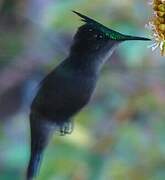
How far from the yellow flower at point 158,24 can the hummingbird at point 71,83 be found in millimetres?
27

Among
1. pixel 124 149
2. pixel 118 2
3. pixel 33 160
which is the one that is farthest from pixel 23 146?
pixel 33 160

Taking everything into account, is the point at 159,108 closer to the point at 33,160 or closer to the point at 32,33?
the point at 32,33

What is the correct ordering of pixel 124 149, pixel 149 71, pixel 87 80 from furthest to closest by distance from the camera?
pixel 124 149, pixel 149 71, pixel 87 80

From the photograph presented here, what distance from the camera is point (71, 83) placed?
55cm

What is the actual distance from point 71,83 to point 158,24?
0.10m

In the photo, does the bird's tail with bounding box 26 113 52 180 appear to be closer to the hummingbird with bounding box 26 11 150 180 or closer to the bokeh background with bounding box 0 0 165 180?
the hummingbird with bounding box 26 11 150 180

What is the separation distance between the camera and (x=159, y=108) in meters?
1.19

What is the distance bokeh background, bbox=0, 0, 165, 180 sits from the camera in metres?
0.87

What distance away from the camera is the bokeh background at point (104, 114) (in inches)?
34.1

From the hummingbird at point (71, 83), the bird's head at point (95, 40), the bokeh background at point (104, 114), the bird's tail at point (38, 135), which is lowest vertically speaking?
the bird's tail at point (38, 135)

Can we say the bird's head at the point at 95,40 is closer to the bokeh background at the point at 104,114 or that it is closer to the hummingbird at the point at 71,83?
the hummingbird at the point at 71,83

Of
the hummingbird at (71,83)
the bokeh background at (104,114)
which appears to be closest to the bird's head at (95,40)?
the hummingbird at (71,83)

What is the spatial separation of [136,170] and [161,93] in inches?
7.2

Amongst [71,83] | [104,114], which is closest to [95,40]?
[71,83]
